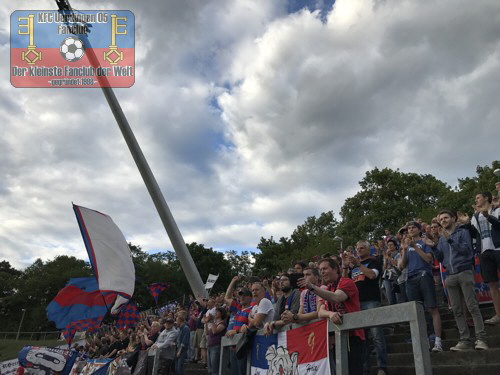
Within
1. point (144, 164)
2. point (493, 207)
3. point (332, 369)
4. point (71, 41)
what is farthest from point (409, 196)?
point (332, 369)

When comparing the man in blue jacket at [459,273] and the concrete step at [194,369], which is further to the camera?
the concrete step at [194,369]

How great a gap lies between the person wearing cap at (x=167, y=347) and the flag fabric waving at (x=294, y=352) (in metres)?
4.19

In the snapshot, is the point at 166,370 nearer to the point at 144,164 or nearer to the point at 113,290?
the point at 113,290

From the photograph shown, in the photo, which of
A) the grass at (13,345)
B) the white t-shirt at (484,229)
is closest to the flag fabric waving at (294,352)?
the white t-shirt at (484,229)

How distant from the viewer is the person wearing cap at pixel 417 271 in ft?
21.1

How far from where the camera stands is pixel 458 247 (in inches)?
233

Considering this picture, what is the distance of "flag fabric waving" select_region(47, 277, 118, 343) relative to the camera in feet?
57.8

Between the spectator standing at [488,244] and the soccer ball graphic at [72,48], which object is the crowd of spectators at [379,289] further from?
the soccer ball graphic at [72,48]

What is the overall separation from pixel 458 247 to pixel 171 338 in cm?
642

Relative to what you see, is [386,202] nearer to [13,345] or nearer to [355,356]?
[13,345]

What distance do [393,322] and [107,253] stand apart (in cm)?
1379

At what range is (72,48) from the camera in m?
23.2

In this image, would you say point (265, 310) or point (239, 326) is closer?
point (265, 310)

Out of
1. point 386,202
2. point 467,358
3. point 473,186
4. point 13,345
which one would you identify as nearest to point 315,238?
point 386,202
